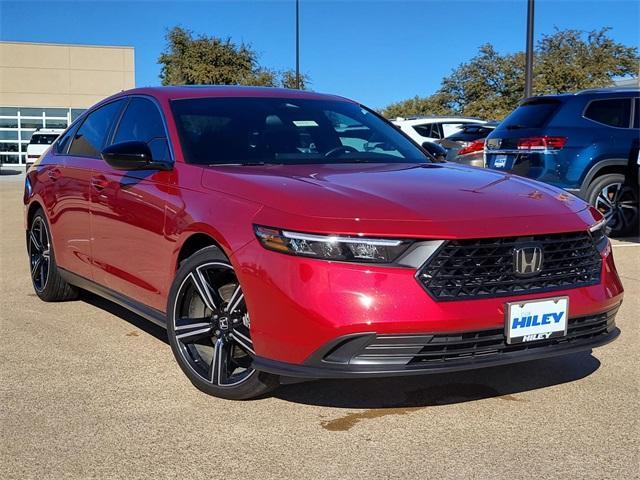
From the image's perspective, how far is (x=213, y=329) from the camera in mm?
3662

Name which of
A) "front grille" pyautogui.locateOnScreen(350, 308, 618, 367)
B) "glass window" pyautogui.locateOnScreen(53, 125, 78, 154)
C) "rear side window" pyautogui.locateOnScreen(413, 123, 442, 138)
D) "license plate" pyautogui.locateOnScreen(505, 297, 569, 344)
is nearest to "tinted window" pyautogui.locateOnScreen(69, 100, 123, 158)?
"glass window" pyautogui.locateOnScreen(53, 125, 78, 154)

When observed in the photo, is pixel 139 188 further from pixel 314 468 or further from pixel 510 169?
pixel 510 169

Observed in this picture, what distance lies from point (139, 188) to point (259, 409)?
4.86 ft

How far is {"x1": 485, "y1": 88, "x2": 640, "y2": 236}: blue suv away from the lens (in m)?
8.56

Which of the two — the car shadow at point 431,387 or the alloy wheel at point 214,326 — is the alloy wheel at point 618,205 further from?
the alloy wheel at point 214,326

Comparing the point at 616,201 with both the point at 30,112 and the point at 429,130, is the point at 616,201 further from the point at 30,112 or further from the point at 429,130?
the point at 30,112

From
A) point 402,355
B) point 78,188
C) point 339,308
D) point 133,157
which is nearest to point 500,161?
point 78,188

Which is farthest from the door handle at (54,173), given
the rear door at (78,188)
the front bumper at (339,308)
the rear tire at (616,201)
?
the rear tire at (616,201)

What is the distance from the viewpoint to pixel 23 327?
5.12 metres

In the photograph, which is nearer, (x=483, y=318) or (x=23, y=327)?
(x=483, y=318)

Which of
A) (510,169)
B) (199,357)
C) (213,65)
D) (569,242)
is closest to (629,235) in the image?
(510,169)

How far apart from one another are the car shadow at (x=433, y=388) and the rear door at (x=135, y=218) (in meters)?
0.96

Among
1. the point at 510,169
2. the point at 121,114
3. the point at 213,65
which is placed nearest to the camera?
the point at 121,114

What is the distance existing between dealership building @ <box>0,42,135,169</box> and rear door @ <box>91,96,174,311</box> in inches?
1545
